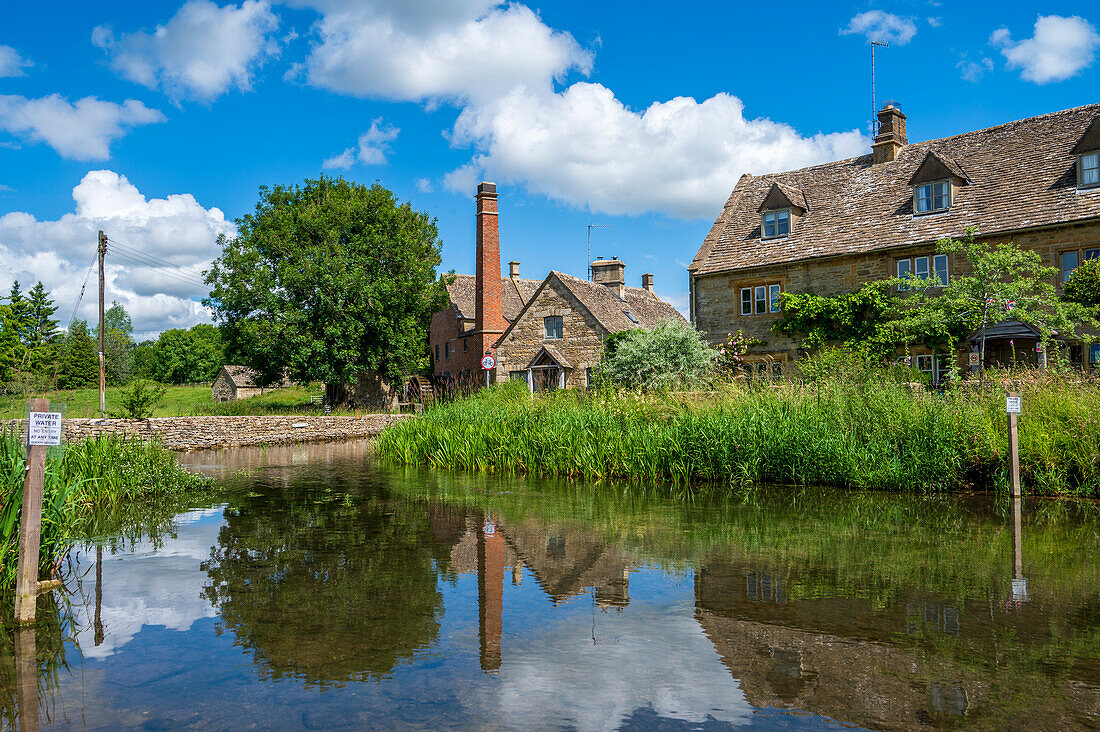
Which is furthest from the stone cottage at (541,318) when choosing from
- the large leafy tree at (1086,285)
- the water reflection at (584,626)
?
the water reflection at (584,626)

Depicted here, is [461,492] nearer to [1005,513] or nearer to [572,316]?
[1005,513]

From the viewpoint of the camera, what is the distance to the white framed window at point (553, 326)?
120ft

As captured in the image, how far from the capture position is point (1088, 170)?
22297 millimetres

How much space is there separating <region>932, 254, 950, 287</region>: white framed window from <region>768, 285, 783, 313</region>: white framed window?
5064mm

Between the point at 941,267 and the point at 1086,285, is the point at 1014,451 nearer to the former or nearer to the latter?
the point at 1086,285

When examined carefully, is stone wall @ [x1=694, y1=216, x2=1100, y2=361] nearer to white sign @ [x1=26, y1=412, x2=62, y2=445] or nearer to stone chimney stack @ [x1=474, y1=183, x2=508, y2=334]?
stone chimney stack @ [x1=474, y1=183, x2=508, y2=334]

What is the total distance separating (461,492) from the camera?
1312 cm

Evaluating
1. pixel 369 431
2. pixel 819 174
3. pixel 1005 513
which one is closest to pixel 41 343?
pixel 369 431

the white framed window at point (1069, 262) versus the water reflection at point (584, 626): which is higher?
the white framed window at point (1069, 262)

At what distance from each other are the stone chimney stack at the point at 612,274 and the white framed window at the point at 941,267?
2016cm

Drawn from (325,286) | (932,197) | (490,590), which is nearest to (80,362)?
(325,286)

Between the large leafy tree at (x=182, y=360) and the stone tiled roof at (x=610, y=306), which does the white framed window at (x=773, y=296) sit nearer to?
the stone tiled roof at (x=610, y=306)

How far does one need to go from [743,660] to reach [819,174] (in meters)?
28.3

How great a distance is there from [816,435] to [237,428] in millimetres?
20847
